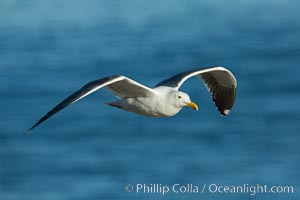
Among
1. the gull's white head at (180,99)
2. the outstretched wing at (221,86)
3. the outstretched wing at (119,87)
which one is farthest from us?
the outstretched wing at (221,86)

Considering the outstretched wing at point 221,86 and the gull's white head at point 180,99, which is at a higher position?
the outstretched wing at point 221,86

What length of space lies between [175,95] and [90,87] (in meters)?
1.09

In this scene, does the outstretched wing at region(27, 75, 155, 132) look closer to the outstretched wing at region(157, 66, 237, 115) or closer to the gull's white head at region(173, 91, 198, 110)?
the gull's white head at region(173, 91, 198, 110)

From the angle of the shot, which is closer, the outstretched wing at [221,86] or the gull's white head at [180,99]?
the gull's white head at [180,99]

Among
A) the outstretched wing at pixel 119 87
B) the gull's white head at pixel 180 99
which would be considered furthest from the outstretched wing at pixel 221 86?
the outstretched wing at pixel 119 87

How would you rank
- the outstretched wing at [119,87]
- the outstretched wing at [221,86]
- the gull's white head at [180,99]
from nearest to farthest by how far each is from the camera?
the outstretched wing at [119,87]
the gull's white head at [180,99]
the outstretched wing at [221,86]

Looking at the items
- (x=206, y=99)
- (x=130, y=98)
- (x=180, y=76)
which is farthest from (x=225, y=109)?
(x=206, y=99)

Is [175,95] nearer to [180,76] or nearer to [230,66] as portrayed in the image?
[180,76]

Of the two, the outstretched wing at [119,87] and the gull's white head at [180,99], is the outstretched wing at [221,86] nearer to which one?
the gull's white head at [180,99]

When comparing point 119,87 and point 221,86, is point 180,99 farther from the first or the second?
point 221,86

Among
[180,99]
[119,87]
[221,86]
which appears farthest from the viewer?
[221,86]

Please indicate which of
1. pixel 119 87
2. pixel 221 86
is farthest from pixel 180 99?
pixel 221 86

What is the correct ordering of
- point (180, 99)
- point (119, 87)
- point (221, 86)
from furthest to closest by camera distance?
point (221, 86), point (180, 99), point (119, 87)

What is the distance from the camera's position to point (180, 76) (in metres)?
10.2
